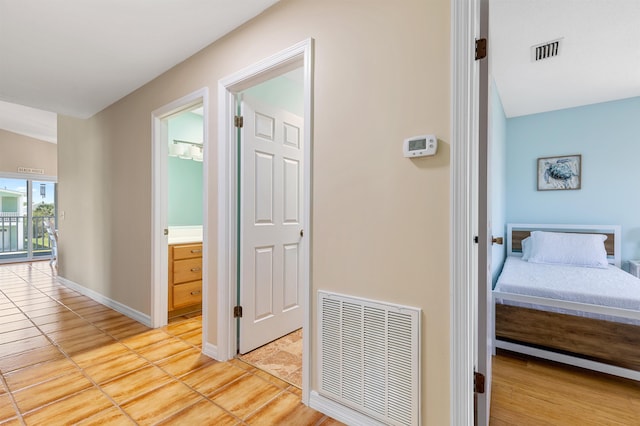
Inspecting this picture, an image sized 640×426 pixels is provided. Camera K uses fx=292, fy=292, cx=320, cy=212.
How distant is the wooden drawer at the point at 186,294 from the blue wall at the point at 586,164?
432 centimetres

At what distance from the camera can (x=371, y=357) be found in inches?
55.9

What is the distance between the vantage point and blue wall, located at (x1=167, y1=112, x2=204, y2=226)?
370 cm

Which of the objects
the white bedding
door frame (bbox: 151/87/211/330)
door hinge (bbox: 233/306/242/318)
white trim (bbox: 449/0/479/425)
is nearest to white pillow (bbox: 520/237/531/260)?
the white bedding

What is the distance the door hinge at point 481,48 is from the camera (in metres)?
1.28

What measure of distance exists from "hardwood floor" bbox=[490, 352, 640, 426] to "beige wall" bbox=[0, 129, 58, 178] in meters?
9.23

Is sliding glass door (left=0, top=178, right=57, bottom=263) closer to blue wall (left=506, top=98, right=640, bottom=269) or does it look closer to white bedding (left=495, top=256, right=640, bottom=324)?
white bedding (left=495, top=256, right=640, bottom=324)

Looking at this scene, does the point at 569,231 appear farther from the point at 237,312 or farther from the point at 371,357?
the point at 237,312

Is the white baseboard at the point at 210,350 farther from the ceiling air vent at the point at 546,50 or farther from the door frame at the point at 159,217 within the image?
the ceiling air vent at the point at 546,50

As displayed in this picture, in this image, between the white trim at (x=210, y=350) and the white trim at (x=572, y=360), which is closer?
the white trim at (x=572, y=360)

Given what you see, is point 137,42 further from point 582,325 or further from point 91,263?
point 582,325

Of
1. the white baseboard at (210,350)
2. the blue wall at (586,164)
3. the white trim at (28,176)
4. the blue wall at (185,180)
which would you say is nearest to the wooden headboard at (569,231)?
the blue wall at (586,164)

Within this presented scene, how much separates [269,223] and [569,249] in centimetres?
355

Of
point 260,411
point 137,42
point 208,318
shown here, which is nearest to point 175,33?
point 137,42

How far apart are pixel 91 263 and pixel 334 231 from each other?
3809 millimetres
